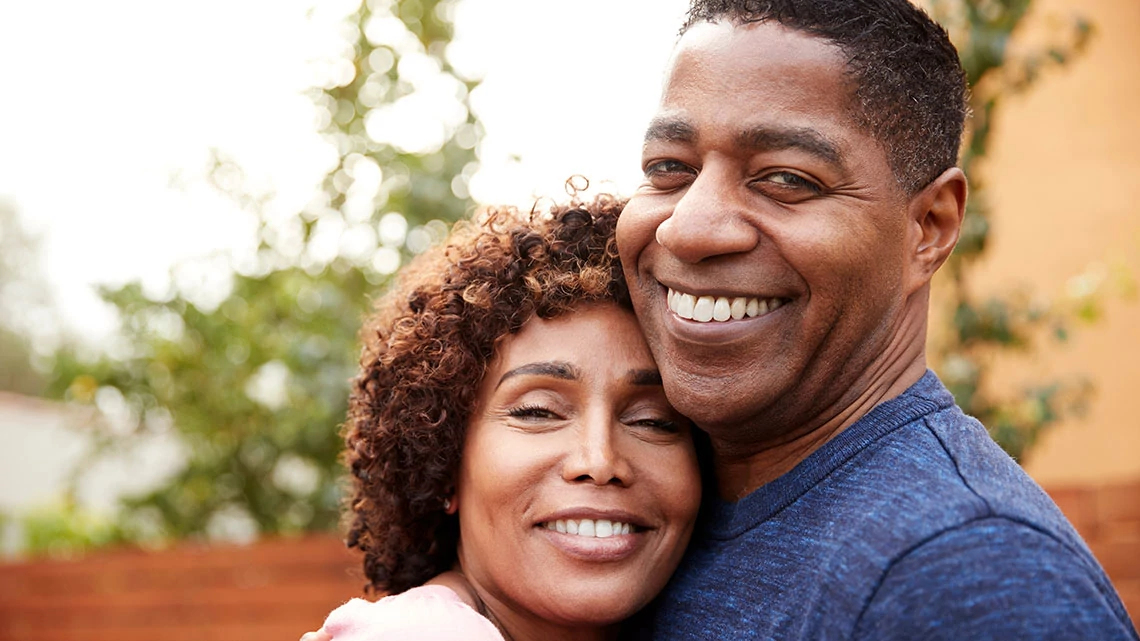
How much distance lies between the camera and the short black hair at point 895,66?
199 centimetres

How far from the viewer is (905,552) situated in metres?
1.67

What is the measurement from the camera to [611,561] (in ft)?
7.60

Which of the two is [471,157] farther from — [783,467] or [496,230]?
[783,467]

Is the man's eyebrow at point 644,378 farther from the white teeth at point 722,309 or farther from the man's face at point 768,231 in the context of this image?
the white teeth at point 722,309

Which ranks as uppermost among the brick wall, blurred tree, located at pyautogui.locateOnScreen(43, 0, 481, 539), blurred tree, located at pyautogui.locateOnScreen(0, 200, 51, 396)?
blurred tree, located at pyautogui.locateOnScreen(43, 0, 481, 539)

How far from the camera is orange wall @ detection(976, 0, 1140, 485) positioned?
6855 mm

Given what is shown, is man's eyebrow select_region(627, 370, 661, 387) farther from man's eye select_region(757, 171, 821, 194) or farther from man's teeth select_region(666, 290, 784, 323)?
man's eye select_region(757, 171, 821, 194)

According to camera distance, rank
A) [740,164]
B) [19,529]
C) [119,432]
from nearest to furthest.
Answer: [740,164]
[119,432]
[19,529]

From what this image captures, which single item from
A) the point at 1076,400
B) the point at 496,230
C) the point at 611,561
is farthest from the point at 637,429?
the point at 1076,400

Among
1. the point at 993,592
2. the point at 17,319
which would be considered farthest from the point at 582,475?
the point at 17,319

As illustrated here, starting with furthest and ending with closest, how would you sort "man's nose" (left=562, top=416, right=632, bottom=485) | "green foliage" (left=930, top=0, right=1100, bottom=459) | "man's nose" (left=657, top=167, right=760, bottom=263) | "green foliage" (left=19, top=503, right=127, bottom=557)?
"green foliage" (left=19, top=503, right=127, bottom=557) → "green foliage" (left=930, top=0, right=1100, bottom=459) → "man's nose" (left=562, top=416, right=632, bottom=485) → "man's nose" (left=657, top=167, right=760, bottom=263)

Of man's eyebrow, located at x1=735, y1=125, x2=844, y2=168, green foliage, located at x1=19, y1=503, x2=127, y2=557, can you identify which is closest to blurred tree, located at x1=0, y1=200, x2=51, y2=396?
green foliage, located at x1=19, y1=503, x2=127, y2=557

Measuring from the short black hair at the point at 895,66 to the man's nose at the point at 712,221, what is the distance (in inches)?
10.0

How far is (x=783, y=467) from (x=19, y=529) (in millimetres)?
11615
